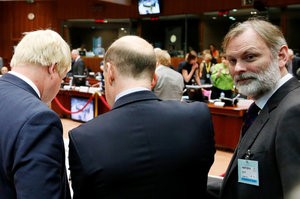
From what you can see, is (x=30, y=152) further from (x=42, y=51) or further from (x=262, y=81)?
(x=262, y=81)

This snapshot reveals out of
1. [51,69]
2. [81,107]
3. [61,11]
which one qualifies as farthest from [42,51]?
[61,11]

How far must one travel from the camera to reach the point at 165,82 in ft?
16.3

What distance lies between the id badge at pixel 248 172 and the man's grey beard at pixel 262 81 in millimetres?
274

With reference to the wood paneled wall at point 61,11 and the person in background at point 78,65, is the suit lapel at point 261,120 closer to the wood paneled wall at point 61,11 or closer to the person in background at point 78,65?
the person in background at point 78,65

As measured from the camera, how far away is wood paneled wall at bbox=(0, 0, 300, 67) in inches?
446

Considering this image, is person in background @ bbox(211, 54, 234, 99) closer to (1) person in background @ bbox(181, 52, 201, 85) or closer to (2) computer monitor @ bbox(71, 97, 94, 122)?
(1) person in background @ bbox(181, 52, 201, 85)

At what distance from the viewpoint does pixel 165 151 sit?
1.30 meters

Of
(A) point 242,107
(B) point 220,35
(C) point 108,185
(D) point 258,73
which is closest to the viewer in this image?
(C) point 108,185

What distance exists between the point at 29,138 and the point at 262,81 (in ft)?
2.76

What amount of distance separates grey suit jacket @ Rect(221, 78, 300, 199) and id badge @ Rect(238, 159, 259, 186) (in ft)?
0.04

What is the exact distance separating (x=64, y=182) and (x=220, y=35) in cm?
1062

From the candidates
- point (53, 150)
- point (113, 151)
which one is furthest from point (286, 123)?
point (53, 150)

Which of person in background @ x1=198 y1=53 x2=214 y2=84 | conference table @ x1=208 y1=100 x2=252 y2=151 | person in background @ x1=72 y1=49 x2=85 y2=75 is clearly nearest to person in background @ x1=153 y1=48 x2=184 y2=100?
conference table @ x1=208 y1=100 x2=252 y2=151

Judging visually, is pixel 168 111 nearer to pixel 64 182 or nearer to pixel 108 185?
pixel 108 185
